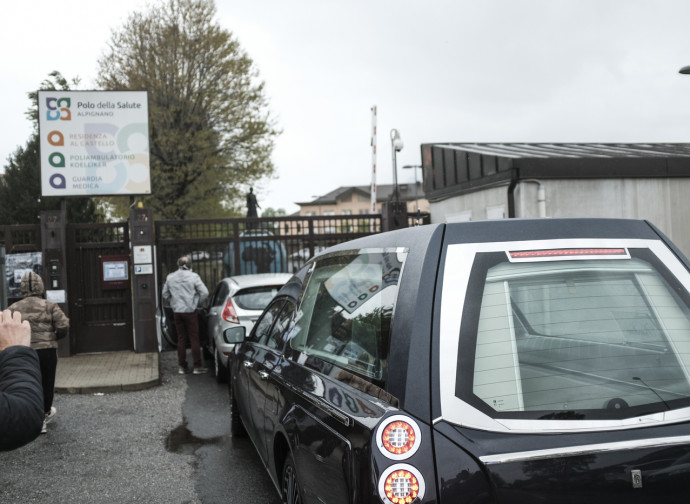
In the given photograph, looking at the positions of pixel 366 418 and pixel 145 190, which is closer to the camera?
pixel 366 418

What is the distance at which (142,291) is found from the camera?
1180cm

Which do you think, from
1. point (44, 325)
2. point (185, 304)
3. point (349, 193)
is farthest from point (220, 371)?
point (349, 193)

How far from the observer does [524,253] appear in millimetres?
2393

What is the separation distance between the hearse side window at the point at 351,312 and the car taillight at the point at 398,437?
0.23 m

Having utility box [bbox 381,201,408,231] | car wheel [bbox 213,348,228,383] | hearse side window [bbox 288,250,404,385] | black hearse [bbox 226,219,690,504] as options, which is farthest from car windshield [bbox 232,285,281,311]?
black hearse [bbox 226,219,690,504]

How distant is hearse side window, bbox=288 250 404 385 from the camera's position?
2.55 meters

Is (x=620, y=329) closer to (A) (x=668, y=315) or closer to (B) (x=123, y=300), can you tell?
(A) (x=668, y=315)

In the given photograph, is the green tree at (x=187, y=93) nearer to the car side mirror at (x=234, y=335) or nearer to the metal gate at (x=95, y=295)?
the metal gate at (x=95, y=295)

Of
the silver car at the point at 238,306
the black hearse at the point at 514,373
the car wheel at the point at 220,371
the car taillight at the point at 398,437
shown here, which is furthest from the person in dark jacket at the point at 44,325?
the car taillight at the point at 398,437

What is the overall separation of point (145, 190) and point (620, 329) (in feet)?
36.4

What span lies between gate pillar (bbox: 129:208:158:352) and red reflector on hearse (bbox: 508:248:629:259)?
1029 cm

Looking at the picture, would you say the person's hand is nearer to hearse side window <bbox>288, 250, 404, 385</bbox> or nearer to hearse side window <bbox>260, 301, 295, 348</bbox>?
hearse side window <bbox>288, 250, 404, 385</bbox>

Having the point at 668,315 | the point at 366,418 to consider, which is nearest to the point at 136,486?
the point at 366,418

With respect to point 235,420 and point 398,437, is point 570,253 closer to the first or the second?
point 398,437
